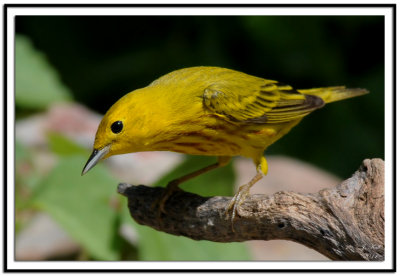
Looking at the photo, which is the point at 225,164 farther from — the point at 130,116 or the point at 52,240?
the point at 52,240

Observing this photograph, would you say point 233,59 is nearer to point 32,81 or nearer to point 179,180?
point 32,81

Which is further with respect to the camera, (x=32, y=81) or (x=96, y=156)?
(x=32, y=81)

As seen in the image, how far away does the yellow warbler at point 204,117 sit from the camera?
2.35 metres

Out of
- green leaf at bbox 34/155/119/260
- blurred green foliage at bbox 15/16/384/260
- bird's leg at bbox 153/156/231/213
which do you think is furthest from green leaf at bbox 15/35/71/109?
bird's leg at bbox 153/156/231/213

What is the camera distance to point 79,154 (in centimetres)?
392

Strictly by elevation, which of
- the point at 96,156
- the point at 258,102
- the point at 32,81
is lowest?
the point at 96,156

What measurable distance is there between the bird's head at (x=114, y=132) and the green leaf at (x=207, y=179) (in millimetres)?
782

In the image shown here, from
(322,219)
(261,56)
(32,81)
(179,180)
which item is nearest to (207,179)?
(179,180)

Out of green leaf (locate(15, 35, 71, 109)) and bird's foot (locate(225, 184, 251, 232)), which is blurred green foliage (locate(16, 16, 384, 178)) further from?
bird's foot (locate(225, 184, 251, 232))

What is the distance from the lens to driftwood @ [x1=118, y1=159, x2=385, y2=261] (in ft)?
7.64

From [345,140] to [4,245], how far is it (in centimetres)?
373

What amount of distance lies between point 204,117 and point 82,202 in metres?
1.13

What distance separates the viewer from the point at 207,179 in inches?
126

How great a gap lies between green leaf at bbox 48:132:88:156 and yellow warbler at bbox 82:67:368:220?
120cm
